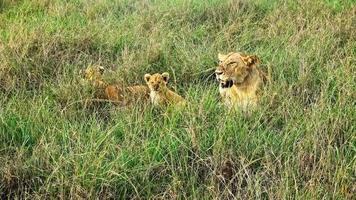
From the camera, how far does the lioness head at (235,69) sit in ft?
16.0

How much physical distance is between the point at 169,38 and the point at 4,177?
365cm

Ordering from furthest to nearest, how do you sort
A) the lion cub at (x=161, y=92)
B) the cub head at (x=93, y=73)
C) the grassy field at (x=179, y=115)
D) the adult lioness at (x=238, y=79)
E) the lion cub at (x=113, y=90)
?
the cub head at (x=93, y=73) → the lion cub at (x=113, y=90) → the lion cub at (x=161, y=92) → the adult lioness at (x=238, y=79) → the grassy field at (x=179, y=115)

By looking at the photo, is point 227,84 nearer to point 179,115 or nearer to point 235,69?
point 235,69

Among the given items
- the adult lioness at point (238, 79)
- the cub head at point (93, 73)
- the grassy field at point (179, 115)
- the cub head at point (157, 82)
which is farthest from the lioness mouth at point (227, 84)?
the cub head at point (93, 73)

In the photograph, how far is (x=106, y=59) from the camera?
6551 mm

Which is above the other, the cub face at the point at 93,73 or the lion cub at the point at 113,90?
the cub face at the point at 93,73

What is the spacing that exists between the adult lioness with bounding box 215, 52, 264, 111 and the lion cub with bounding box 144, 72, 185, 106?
1.25 feet

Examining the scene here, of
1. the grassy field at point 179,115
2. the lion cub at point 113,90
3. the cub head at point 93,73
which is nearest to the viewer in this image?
the grassy field at point 179,115

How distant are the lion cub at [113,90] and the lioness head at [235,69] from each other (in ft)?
2.48

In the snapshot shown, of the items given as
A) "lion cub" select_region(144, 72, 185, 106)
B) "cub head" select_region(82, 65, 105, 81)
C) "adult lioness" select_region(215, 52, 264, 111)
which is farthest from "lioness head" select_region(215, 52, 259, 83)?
"cub head" select_region(82, 65, 105, 81)

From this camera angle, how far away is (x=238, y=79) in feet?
16.0

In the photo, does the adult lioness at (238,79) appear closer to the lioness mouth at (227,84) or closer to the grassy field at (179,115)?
the lioness mouth at (227,84)

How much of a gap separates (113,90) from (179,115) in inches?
Answer: 44.8

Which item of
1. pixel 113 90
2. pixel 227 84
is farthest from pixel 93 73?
pixel 227 84
